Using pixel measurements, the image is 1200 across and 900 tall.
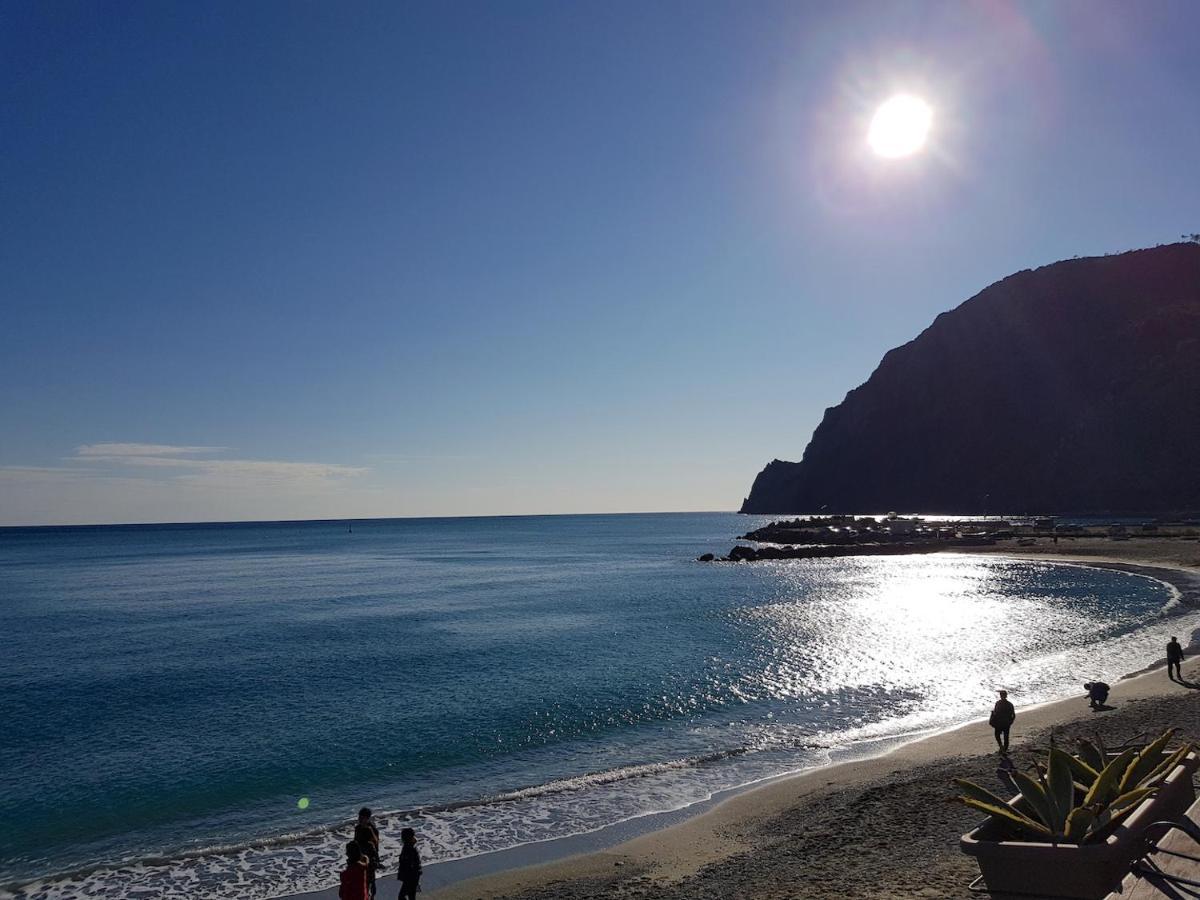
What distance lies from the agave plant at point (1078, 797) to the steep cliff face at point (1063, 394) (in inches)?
6728

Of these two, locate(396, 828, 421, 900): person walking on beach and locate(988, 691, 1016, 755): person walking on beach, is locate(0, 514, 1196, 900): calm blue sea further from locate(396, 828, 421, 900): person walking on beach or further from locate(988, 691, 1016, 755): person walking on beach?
locate(988, 691, 1016, 755): person walking on beach

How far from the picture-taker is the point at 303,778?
2077cm

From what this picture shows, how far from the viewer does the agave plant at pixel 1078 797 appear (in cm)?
623

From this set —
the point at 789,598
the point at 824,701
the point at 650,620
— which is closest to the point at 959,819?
the point at 824,701

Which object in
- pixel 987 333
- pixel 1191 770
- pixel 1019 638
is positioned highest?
pixel 987 333

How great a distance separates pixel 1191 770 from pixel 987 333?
7664 inches

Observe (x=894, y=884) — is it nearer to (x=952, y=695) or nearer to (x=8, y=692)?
(x=952, y=695)

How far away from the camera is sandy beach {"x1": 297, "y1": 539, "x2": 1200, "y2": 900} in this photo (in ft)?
41.3

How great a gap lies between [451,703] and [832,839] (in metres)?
16.8

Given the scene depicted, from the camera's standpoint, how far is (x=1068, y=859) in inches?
228

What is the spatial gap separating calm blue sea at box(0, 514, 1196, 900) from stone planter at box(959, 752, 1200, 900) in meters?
11.8

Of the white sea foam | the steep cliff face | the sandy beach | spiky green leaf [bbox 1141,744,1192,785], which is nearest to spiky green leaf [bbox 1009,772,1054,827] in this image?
spiky green leaf [bbox 1141,744,1192,785]

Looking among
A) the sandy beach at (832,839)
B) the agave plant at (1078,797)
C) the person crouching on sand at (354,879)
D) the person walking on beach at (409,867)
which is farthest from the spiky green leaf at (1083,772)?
the person walking on beach at (409,867)

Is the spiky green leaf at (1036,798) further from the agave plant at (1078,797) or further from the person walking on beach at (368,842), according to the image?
the person walking on beach at (368,842)
